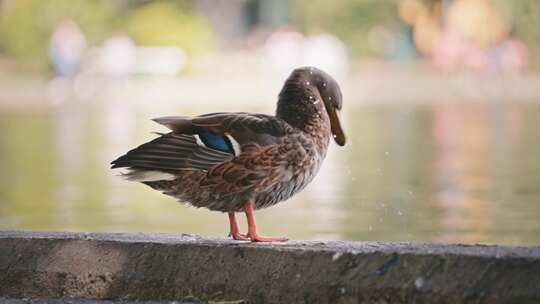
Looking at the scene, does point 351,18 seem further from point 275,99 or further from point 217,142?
point 217,142

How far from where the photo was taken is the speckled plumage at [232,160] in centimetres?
582

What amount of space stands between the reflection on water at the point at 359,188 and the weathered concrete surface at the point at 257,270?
14.8 ft

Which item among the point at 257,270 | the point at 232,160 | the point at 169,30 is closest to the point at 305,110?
the point at 232,160

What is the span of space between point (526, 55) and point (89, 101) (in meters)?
20.6

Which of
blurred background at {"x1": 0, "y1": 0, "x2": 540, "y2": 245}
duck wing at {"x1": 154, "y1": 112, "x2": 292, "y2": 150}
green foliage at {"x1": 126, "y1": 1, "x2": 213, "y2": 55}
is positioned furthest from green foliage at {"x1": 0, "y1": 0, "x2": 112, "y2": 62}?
duck wing at {"x1": 154, "y1": 112, "x2": 292, "y2": 150}

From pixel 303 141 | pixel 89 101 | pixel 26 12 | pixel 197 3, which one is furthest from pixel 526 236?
pixel 197 3

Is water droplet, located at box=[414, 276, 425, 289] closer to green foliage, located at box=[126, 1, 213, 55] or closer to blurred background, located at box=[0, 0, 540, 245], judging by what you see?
blurred background, located at box=[0, 0, 540, 245]

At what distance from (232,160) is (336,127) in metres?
0.61

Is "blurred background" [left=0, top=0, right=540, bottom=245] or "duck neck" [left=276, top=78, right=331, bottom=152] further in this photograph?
"blurred background" [left=0, top=0, right=540, bottom=245]

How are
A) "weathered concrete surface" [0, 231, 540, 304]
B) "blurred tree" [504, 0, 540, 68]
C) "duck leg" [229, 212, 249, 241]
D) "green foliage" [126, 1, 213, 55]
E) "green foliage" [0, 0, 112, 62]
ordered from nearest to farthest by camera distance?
"weathered concrete surface" [0, 231, 540, 304]
"duck leg" [229, 212, 249, 241]
"green foliage" [126, 1, 213, 55]
"blurred tree" [504, 0, 540, 68]
"green foliage" [0, 0, 112, 62]

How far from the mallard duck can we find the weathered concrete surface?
0.63ft

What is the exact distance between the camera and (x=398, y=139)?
2166cm

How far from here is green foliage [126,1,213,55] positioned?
4675 centimetres

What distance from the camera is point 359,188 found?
1452 cm
